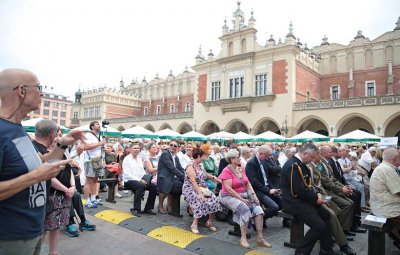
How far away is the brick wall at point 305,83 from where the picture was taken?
997 inches

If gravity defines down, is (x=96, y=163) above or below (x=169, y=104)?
below

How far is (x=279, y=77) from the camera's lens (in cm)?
2500

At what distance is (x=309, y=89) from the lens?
90.2 feet

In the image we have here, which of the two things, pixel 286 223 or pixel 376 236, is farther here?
pixel 286 223

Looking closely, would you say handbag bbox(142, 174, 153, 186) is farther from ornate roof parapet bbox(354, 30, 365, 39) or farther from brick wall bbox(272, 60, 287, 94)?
ornate roof parapet bbox(354, 30, 365, 39)

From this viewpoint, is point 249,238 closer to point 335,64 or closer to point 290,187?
point 290,187

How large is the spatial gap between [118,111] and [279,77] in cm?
2820

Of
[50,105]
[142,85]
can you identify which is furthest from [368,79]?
[50,105]

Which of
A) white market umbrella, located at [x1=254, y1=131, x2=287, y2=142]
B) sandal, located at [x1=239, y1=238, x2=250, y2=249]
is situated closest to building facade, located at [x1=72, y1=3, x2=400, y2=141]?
white market umbrella, located at [x1=254, y1=131, x2=287, y2=142]

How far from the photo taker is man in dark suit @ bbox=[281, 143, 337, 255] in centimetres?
410

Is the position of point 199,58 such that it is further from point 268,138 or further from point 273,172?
point 273,172

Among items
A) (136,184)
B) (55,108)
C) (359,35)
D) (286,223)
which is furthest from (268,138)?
(55,108)

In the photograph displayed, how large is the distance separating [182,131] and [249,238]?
30002 millimetres

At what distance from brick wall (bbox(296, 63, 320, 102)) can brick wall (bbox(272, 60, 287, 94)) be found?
56.5 inches
